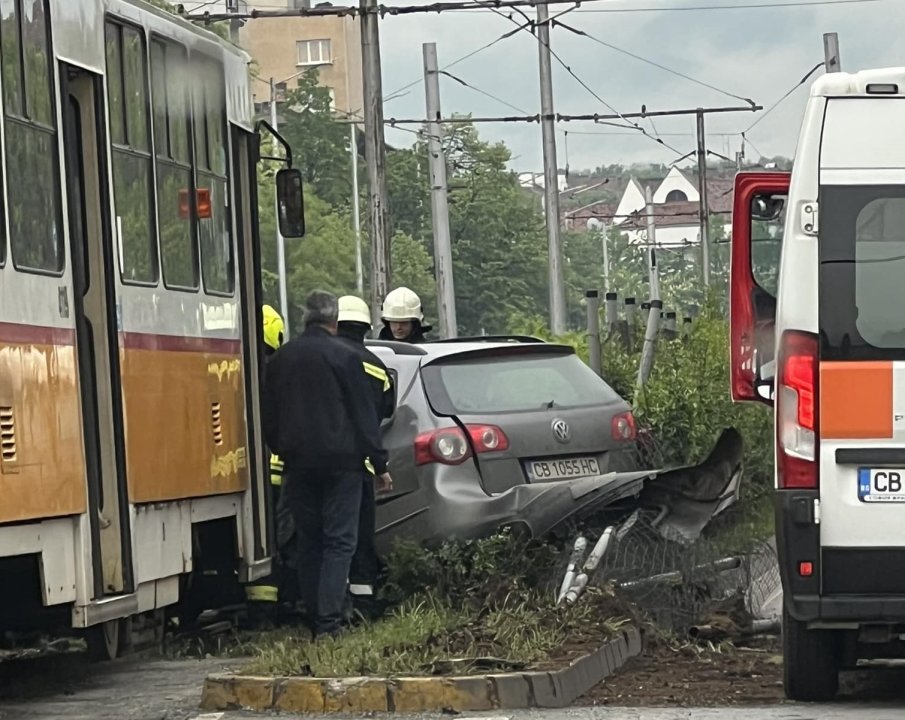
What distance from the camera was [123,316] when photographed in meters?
10.6

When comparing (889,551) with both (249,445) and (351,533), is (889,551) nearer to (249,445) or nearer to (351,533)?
(351,533)

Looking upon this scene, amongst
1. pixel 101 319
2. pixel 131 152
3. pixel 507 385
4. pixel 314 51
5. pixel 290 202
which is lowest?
pixel 507 385

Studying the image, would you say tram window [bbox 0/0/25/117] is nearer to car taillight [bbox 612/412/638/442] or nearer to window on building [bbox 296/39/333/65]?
car taillight [bbox 612/412/638/442]

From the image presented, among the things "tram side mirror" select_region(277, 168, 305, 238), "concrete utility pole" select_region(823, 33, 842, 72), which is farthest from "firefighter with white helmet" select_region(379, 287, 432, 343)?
"concrete utility pole" select_region(823, 33, 842, 72)

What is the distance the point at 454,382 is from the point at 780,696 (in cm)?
376

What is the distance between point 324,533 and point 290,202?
227 centimetres

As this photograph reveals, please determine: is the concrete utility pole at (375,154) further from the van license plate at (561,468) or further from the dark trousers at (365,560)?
the dark trousers at (365,560)

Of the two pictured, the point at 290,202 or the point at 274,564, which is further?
the point at 290,202

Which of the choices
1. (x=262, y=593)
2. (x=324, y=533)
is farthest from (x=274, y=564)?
(x=324, y=533)

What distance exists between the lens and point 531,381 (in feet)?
44.1

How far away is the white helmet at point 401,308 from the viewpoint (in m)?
15.6

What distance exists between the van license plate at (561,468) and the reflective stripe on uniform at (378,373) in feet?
3.05

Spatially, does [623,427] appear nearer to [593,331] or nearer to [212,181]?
[212,181]

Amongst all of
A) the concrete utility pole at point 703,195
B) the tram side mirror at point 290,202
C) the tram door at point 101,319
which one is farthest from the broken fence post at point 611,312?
the concrete utility pole at point 703,195
